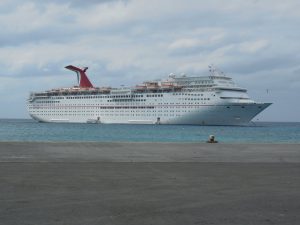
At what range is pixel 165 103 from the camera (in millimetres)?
72625

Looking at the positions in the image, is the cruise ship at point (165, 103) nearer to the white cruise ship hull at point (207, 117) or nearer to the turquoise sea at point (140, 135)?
the white cruise ship hull at point (207, 117)

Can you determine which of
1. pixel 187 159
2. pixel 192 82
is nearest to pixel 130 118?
pixel 192 82
